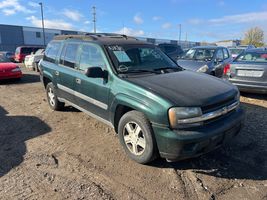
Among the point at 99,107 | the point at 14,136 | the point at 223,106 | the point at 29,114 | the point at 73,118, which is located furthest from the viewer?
the point at 29,114

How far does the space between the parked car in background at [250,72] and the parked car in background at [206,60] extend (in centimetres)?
113

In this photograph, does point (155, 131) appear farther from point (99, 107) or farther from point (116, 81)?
point (99, 107)

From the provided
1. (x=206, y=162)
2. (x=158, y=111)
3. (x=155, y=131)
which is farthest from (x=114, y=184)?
(x=206, y=162)

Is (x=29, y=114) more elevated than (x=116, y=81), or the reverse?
(x=116, y=81)

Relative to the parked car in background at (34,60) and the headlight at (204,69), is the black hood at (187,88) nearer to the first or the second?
the headlight at (204,69)

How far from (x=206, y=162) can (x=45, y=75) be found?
4.51 m

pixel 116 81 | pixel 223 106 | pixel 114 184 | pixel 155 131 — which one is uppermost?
pixel 116 81

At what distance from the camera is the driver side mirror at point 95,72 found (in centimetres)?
381

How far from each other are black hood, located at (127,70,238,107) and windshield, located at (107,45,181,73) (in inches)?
13.7

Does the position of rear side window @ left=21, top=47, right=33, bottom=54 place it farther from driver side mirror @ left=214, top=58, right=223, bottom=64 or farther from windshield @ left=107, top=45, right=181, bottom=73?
windshield @ left=107, top=45, right=181, bottom=73

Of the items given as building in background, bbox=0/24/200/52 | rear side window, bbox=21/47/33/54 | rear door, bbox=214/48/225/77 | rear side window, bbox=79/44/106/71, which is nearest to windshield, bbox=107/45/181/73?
rear side window, bbox=79/44/106/71

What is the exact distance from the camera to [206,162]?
12.3 feet

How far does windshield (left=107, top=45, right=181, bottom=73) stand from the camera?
4.14 m

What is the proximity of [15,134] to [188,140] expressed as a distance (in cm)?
359
